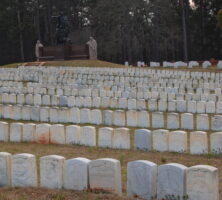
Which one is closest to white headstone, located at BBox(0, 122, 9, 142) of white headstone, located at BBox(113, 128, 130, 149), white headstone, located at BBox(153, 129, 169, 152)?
white headstone, located at BBox(113, 128, 130, 149)

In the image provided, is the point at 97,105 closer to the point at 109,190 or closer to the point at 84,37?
the point at 109,190

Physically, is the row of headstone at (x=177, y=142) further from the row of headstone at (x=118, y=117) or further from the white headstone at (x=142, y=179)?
the white headstone at (x=142, y=179)

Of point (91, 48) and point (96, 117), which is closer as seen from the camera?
point (96, 117)

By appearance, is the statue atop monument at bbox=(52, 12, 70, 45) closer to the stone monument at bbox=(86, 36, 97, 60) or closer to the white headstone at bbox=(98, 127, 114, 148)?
the stone monument at bbox=(86, 36, 97, 60)

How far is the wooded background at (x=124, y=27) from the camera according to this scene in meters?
51.4

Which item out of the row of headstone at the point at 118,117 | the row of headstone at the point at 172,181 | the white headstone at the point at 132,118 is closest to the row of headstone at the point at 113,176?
the row of headstone at the point at 172,181

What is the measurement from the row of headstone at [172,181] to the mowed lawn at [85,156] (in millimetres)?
287

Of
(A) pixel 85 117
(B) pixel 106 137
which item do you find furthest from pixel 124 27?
(B) pixel 106 137

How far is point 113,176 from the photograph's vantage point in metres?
6.26

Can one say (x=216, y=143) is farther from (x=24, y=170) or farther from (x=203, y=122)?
(x=24, y=170)

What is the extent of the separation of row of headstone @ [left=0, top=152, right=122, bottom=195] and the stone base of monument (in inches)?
1274

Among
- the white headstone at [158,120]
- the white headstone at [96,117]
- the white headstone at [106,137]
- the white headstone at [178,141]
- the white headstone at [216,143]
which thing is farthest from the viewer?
the white headstone at [96,117]

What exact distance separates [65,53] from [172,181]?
3398 centimetres

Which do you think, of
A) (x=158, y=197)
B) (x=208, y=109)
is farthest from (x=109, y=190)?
(x=208, y=109)
